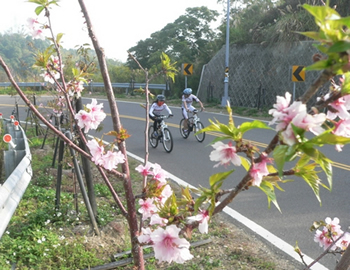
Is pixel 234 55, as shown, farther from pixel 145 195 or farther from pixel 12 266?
pixel 145 195

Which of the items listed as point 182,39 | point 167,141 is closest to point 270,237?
point 167,141

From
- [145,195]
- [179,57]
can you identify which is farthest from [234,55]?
[145,195]

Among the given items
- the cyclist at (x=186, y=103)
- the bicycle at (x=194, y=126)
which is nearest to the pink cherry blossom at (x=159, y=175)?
the bicycle at (x=194, y=126)

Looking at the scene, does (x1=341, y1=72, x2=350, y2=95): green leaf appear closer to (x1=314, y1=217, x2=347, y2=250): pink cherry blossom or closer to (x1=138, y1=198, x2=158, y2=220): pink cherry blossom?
(x1=138, y1=198, x2=158, y2=220): pink cherry blossom

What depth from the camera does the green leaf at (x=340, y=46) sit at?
0.69 metres

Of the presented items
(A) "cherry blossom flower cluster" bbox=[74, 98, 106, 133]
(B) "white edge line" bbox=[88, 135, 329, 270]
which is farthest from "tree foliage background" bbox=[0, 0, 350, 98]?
(A) "cherry blossom flower cluster" bbox=[74, 98, 106, 133]

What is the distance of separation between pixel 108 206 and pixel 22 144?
1.41 m

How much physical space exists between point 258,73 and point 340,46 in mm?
19734

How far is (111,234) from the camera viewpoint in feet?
14.2

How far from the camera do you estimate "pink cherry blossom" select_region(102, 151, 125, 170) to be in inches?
63.3

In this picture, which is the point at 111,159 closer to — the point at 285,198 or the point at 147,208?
the point at 147,208

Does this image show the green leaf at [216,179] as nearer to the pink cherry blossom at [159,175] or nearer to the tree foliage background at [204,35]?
the pink cherry blossom at [159,175]

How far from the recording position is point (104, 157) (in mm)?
1669

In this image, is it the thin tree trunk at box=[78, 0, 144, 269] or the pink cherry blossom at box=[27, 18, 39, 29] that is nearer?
the thin tree trunk at box=[78, 0, 144, 269]
